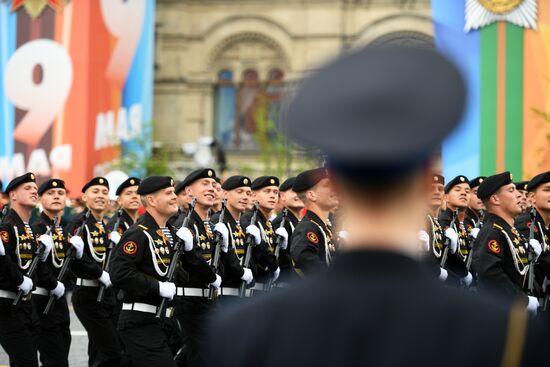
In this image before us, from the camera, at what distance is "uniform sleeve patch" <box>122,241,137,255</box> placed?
312 inches

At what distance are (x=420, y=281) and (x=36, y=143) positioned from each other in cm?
3324

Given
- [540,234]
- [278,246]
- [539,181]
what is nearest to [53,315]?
[278,246]

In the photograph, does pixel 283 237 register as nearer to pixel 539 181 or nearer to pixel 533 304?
pixel 539 181

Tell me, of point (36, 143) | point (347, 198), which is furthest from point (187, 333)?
point (36, 143)

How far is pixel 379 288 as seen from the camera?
2084 millimetres

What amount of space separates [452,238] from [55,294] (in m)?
4.03

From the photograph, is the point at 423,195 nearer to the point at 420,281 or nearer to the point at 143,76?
the point at 420,281

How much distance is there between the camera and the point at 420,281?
210 cm

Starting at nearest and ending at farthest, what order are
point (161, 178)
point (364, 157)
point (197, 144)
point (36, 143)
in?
point (364, 157) < point (161, 178) < point (36, 143) < point (197, 144)

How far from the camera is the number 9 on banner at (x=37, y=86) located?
1345 inches

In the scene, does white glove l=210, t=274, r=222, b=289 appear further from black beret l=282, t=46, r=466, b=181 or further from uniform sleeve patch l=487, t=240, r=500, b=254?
black beret l=282, t=46, r=466, b=181

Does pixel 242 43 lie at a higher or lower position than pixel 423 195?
higher

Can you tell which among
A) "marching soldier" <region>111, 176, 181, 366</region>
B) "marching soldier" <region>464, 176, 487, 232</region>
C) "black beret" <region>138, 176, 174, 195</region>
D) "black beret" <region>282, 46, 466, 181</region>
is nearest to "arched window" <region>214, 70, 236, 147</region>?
"marching soldier" <region>464, 176, 487, 232</region>

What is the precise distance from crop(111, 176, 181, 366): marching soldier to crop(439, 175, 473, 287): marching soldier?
3.83 metres
